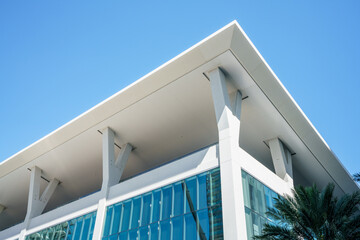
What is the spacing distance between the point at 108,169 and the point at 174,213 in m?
7.09

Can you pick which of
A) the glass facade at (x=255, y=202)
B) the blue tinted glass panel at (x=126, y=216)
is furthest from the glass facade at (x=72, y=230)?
the glass facade at (x=255, y=202)

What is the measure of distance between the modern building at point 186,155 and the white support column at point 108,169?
8 cm

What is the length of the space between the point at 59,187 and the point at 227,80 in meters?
19.8

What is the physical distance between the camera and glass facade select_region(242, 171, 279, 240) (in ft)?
54.9

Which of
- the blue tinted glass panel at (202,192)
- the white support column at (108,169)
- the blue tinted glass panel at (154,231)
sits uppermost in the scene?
the white support column at (108,169)

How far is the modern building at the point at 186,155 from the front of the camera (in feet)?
57.5

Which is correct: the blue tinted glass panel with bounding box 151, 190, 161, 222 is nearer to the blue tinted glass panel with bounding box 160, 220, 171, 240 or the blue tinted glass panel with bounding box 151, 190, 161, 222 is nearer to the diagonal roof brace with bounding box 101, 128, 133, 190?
the blue tinted glass panel with bounding box 160, 220, 171, 240

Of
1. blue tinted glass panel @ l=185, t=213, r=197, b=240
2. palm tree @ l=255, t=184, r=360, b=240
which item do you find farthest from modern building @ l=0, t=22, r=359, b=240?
palm tree @ l=255, t=184, r=360, b=240

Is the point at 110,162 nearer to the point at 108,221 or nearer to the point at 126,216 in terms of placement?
the point at 108,221

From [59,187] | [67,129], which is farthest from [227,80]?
[59,187]

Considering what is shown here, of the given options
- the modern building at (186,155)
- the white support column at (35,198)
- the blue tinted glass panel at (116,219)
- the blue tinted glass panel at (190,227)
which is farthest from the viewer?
the white support column at (35,198)

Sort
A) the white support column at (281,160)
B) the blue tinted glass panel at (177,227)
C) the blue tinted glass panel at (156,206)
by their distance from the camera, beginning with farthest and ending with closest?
1. the white support column at (281,160)
2. the blue tinted glass panel at (156,206)
3. the blue tinted glass panel at (177,227)

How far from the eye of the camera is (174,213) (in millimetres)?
18203

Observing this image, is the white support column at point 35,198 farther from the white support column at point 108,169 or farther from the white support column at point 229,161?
the white support column at point 229,161
